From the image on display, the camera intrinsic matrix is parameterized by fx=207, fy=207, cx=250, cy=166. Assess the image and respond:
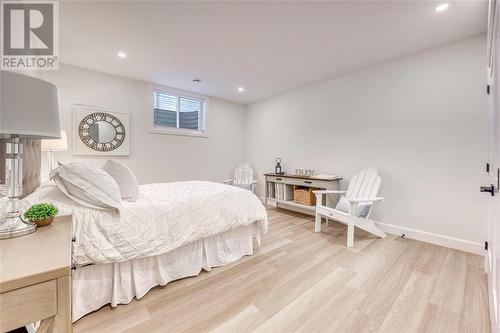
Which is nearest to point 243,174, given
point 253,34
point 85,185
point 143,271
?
point 253,34

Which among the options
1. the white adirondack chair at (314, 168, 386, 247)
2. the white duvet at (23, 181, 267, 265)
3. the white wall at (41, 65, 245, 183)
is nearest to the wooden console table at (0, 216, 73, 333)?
the white duvet at (23, 181, 267, 265)

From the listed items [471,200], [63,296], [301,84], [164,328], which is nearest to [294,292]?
[164,328]

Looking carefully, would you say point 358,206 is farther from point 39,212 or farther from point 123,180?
point 39,212

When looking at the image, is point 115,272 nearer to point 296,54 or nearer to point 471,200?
point 296,54

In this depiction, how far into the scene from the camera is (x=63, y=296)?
643mm

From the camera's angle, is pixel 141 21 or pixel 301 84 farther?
pixel 301 84

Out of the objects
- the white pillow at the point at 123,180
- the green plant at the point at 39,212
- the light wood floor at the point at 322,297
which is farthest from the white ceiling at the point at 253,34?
the light wood floor at the point at 322,297

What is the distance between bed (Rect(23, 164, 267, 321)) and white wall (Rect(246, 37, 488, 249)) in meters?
2.05

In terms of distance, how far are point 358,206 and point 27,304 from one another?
298 centimetres

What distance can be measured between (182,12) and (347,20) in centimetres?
162

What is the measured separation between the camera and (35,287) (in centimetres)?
59

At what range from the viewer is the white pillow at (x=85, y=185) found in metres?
1.38

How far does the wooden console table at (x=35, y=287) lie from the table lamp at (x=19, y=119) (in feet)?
0.72

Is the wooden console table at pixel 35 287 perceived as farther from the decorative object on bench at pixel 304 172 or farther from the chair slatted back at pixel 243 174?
the chair slatted back at pixel 243 174
